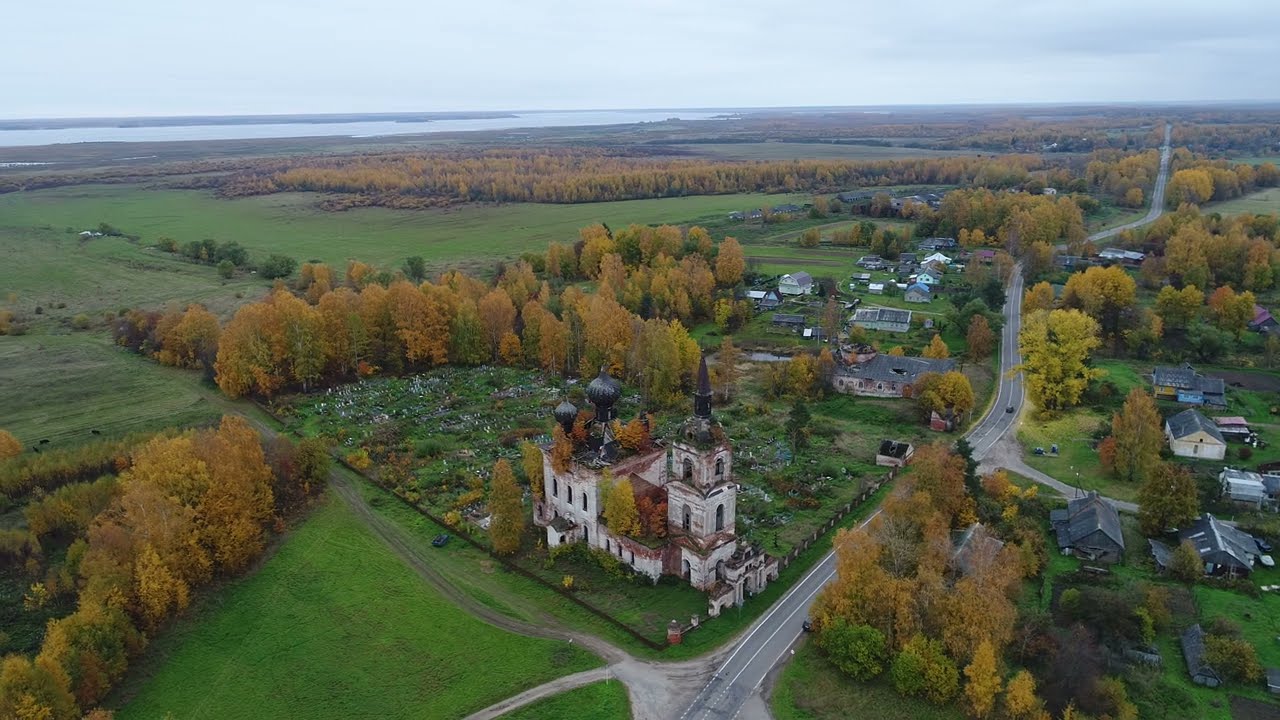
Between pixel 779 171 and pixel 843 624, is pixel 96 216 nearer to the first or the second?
pixel 779 171

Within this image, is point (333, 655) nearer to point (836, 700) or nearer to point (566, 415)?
point (566, 415)

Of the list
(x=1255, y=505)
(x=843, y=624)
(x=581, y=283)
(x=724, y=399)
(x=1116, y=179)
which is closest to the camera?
(x=843, y=624)

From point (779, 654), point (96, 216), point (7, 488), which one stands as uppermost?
point (96, 216)

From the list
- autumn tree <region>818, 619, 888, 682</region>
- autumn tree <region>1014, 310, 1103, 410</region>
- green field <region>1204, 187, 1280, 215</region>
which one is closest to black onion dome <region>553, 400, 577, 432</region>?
autumn tree <region>818, 619, 888, 682</region>

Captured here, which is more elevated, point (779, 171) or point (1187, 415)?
point (779, 171)

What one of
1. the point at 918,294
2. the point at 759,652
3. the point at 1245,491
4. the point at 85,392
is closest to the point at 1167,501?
the point at 1245,491

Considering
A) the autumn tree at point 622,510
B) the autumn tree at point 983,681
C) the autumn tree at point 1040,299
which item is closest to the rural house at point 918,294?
the autumn tree at point 1040,299

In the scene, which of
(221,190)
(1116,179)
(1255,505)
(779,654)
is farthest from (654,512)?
(221,190)
